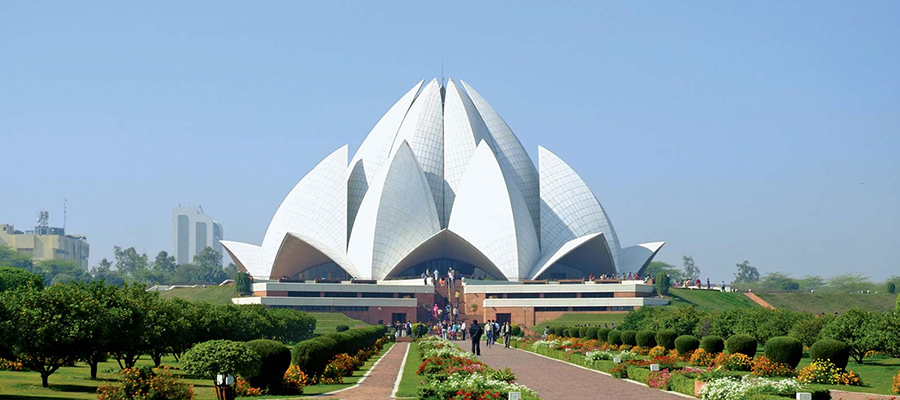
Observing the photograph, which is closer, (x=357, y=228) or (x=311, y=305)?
(x=311, y=305)

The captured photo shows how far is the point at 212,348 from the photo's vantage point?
51.2 ft

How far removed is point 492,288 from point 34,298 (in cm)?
4117

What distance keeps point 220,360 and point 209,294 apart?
155 feet

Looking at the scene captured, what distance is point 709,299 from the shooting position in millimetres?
58688

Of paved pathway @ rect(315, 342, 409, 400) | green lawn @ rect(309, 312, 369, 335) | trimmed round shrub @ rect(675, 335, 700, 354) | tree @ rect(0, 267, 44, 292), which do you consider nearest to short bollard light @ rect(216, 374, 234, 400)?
paved pathway @ rect(315, 342, 409, 400)

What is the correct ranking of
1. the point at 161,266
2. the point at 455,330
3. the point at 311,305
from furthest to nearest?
the point at 161,266 < the point at 311,305 < the point at 455,330

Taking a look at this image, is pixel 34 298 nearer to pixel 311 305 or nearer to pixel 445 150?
pixel 311 305

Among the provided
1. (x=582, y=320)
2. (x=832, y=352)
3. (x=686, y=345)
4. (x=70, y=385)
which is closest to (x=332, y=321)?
(x=582, y=320)

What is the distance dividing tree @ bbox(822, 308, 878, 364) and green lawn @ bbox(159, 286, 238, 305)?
134 feet

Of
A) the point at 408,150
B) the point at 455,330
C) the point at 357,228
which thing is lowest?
the point at 455,330

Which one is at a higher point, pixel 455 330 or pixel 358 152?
pixel 358 152

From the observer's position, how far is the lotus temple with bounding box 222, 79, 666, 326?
5634 centimetres

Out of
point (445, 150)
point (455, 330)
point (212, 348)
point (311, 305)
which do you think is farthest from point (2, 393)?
point (445, 150)

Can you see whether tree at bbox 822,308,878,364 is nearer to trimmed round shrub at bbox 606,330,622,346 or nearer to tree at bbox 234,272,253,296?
trimmed round shrub at bbox 606,330,622,346
